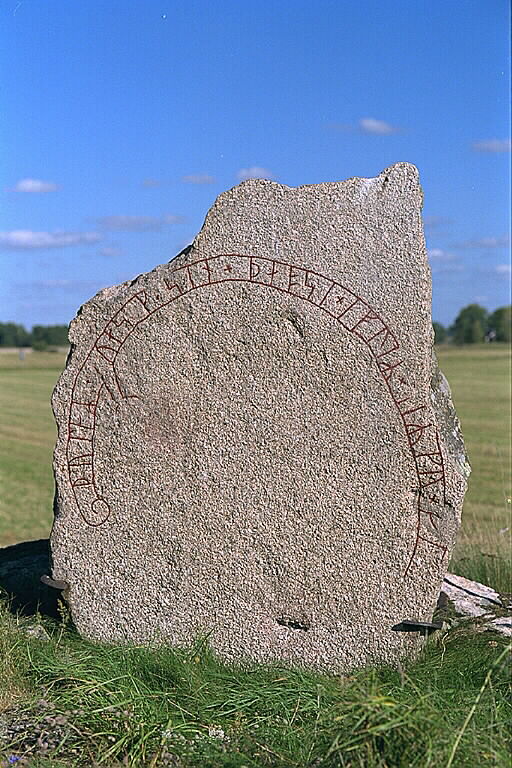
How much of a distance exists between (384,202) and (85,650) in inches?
94.2

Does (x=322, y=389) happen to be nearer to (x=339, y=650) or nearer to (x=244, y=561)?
(x=244, y=561)

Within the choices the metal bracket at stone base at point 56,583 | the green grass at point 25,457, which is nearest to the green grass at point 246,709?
the metal bracket at stone base at point 56,583

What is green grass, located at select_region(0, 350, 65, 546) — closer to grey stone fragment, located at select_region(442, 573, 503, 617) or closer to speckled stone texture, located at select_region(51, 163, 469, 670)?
grey stone fragment, located at select_region(442, 573, 503, 617)

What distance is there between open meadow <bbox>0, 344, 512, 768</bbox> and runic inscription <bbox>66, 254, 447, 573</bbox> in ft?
1.90

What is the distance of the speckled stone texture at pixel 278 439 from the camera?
4.32 m

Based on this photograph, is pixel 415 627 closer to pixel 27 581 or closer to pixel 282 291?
pixel 282 291

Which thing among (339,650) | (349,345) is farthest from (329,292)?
(339,650)

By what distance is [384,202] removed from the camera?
4.37 m

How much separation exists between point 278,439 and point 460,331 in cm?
5145

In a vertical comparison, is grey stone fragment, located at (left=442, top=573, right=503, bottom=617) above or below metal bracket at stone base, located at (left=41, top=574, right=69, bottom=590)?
below

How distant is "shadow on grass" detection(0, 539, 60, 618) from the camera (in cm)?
487

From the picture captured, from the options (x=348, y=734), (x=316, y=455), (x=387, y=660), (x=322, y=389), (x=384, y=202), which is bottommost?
(x=387, y=660)

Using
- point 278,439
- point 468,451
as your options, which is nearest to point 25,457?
point 468,451

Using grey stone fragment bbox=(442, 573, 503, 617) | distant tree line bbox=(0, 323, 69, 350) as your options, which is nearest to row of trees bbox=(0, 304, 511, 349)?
distant tree line bbox=(0, 323, 69, 350)
